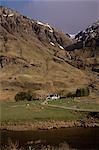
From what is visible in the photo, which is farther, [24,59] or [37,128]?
[24,59]

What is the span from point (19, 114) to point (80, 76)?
358 feet

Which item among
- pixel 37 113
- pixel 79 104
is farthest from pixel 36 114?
pixel 79 104

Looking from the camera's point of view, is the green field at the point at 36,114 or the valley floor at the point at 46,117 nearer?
the valley floor at the point at 46,117

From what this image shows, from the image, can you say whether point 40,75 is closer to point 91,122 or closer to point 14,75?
point 14,75

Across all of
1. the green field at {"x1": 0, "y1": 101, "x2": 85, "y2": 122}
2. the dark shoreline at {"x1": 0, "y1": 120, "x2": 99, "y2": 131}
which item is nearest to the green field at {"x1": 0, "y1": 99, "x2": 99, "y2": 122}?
the green field at {"x1": 0, "y1": 101, "x2": 85, "y2": 122}

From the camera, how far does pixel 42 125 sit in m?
79.6

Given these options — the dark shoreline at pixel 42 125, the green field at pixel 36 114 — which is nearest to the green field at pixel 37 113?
the green field at pixel 36 114

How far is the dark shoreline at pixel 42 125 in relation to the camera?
3076 inches

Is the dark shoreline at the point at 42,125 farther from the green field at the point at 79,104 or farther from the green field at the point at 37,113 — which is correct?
the green field at the point at 79,104

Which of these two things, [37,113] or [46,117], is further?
[37,113]

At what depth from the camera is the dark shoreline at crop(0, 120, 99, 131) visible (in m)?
78.1

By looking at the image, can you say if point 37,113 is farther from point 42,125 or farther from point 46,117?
point 42,125

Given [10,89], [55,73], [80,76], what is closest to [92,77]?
[80,76]

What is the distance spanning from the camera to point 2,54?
194 m
